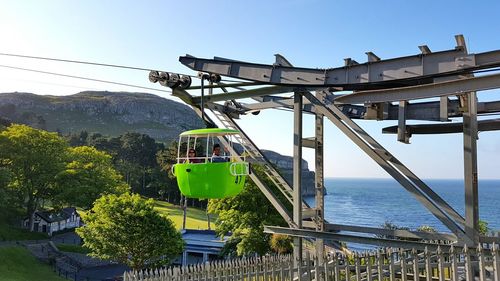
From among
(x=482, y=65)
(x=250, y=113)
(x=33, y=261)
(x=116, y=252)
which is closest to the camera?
(x=482, y=65)

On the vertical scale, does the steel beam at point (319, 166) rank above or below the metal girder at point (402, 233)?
above

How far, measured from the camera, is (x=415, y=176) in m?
7.73

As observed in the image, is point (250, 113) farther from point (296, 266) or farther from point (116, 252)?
point (116, 252)

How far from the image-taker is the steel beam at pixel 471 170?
22.7 feet

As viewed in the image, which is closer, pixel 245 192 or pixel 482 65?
pixel 482 65

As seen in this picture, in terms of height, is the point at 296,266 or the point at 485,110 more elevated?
the point at 485,110

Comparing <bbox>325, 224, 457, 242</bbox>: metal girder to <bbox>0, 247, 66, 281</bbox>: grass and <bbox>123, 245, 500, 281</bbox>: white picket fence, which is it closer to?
<bbox>123, 245, 500, 281</bbox>: white picket fence

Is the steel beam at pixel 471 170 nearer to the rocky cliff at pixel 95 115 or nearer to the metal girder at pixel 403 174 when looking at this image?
the metal girder at pixel 403 174

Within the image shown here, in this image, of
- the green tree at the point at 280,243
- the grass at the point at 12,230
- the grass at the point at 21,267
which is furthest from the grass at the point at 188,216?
the green tree at the point at 280,243

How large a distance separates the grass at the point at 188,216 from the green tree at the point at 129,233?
83.6 ft

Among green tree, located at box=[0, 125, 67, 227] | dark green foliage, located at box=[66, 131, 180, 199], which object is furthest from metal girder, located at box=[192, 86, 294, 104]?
→ dark green foliage, located at box=[66, 131, 180, 199]

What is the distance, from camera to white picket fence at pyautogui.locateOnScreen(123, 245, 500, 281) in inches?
228

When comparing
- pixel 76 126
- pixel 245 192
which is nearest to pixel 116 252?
pixel 245 192

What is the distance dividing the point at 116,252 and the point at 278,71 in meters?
19.8
